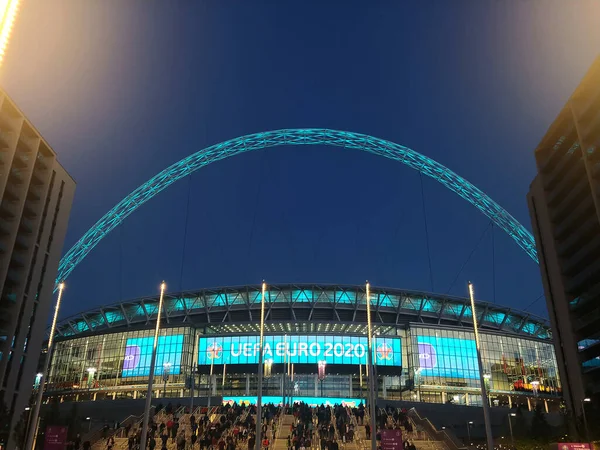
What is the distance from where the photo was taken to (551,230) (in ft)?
265

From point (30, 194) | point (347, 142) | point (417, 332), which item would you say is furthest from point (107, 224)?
point (417, 332)

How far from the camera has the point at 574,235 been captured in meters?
75.5

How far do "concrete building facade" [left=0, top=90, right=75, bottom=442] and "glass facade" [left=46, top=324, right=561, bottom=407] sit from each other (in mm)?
24553

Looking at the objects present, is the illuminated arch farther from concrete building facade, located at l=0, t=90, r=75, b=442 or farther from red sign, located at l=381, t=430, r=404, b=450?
red sign, located at l=381, t=430, r=404, b=450

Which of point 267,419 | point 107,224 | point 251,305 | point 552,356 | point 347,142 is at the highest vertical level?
point 347,142

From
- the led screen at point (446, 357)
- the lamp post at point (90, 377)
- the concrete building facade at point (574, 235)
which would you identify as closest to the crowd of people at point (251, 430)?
the concrete building facade at point (574, 235)

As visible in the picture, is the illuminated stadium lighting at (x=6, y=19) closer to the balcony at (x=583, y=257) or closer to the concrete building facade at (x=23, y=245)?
the concrete building facade at (x=23, y=245)

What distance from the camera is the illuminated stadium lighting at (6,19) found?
13578mm

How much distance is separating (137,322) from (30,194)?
4371cm

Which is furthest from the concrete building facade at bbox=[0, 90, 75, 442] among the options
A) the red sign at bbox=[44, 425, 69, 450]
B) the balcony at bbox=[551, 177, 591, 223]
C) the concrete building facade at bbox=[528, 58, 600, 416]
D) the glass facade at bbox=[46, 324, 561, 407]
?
the balcony at bbox=[551, 177, 591, 223]

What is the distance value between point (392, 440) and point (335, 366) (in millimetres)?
64620

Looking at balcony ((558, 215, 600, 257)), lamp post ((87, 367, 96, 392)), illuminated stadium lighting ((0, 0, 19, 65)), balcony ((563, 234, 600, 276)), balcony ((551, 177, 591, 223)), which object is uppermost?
balcony ((551, 177, 591, 223))

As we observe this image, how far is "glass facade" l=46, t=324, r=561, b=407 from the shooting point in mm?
93875

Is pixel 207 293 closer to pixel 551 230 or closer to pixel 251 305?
pixel 251 305
